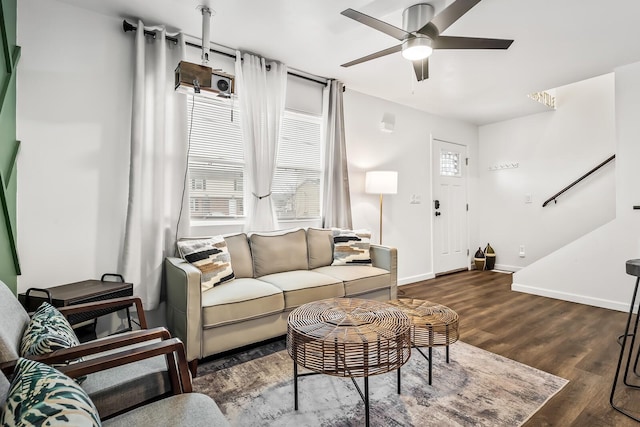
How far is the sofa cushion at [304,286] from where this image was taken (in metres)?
2.57

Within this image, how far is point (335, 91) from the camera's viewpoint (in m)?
3.75

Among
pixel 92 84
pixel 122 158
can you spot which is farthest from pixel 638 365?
pixel 92 84

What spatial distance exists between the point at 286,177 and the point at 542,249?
4231mm

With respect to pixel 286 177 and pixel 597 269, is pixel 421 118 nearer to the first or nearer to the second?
pixel 286 177

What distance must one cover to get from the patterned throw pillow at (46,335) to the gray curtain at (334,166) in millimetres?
2654

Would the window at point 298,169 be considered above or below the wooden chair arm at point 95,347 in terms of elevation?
above

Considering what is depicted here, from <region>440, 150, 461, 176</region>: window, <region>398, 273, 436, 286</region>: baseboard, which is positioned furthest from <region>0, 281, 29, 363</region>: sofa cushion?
<region>440, 150, 461, 176</region>: window

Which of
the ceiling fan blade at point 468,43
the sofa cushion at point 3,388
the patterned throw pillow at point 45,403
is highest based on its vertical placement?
the ceiling fan blade at point 468,43

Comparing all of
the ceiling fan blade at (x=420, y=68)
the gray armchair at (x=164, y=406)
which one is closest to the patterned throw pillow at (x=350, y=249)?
the ceiling fan blade at (x=420, y=68)

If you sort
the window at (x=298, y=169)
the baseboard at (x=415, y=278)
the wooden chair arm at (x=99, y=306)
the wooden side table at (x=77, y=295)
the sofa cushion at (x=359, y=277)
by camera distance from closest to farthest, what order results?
the wooden chair arm at (x=99, y=306)
the wooden side table at (x=77, y=295)
the sofa cushion at (x=359, y=277)
the window at (x=298, y=169)
the baseboard at (x=415, y=278)

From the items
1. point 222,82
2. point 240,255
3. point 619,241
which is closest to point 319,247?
point 240,255

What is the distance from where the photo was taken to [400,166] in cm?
459

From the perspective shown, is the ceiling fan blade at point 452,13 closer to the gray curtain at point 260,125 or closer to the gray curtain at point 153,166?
the gray curtain at point 260,125

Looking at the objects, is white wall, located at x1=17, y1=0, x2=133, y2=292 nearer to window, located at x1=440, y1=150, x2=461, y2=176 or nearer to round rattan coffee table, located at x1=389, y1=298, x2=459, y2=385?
round rattan coffee table, located at x1=389, y1=298, x2=459, y2=385
